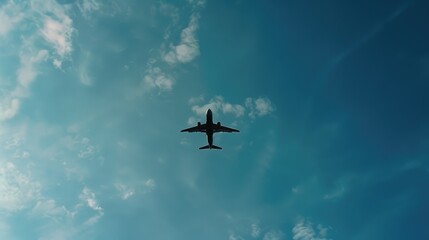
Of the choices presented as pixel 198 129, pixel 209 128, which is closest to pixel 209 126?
pixel 209 128

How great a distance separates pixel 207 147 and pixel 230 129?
36.8ft

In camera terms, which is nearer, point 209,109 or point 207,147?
point 209,109

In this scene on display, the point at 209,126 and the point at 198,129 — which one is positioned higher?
the point at 198,129

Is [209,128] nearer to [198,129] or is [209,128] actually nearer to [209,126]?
[209,126]

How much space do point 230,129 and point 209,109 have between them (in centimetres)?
1081

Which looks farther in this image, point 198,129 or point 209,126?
point 198,129

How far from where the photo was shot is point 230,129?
146 m

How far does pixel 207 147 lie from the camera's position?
15238 centimetres

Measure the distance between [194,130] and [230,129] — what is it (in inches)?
448

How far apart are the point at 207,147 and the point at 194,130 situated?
A: 1085 centimetres

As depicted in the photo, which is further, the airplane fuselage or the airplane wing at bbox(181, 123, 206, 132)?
the airplane wing at bbox(181, 123, 206, 132)

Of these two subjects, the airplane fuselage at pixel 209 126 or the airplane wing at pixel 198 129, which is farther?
the airplane wing at pixel 198 129

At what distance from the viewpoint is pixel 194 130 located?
144 m
